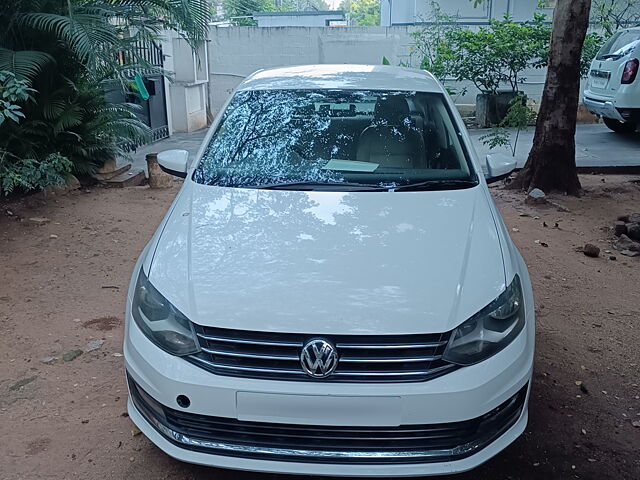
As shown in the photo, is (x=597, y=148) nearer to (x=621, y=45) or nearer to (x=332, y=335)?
(x=621, y=45)

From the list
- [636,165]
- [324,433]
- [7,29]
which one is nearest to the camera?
[324,433]

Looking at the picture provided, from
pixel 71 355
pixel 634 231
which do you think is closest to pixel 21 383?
pixel 71 355

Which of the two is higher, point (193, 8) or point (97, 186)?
point (193, 8)

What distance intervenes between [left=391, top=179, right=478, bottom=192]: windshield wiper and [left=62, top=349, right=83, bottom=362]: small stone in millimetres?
2045

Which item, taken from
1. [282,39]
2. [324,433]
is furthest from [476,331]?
[282,39]

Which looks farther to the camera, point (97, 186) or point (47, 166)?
point (97, 186)

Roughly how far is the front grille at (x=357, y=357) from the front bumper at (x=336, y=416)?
0.10ft

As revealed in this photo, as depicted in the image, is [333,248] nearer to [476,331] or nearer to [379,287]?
[379,287]

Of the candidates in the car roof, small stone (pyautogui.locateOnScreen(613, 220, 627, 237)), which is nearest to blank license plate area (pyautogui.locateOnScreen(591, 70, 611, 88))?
small stone (pyautogui.locateOnScreen(613, 220, 627, 237))

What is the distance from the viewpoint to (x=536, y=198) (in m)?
6.55

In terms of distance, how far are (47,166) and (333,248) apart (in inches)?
176

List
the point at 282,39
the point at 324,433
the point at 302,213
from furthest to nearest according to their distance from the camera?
the point at 282,39
the point at 302,213
the point at 324,433

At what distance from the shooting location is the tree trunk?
6309mm

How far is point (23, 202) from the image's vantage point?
647 cm
